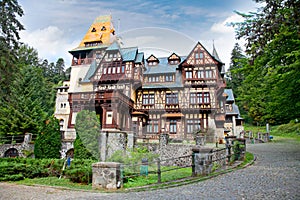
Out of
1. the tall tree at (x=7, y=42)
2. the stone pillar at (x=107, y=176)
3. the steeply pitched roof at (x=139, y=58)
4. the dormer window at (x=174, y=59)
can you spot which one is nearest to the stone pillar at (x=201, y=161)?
the stone pillar at (x=107, y=176)

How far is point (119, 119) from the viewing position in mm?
18516

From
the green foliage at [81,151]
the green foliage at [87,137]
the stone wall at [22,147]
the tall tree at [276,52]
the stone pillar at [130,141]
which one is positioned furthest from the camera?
the stone wall at [22,147]

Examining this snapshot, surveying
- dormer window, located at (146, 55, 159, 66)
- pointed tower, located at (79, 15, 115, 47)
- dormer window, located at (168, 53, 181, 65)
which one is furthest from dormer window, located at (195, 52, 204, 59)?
pointed tower, located at (79, 15, 115, 47)

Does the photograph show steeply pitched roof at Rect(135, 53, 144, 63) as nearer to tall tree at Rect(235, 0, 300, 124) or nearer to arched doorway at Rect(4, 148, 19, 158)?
tall tree at Rect(235, 0, 300, 124)

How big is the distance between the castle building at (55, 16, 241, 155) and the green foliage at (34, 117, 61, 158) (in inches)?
113

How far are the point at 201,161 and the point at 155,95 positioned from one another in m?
13.4

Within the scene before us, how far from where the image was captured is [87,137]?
1450cm

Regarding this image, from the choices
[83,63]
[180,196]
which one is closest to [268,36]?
[180,196]

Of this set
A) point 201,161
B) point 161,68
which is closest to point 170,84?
point 161,68

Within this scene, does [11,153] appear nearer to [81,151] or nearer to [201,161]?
[81,151]

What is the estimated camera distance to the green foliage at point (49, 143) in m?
15.8

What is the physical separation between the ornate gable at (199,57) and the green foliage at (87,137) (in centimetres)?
1072

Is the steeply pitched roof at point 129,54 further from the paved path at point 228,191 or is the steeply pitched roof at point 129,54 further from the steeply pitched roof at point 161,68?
the paved path at point 228,191

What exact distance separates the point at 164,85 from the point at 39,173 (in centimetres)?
1271
